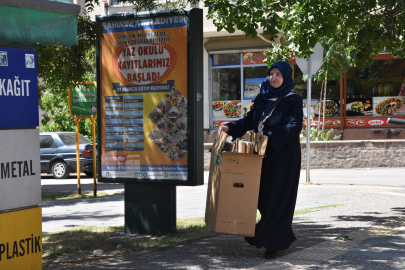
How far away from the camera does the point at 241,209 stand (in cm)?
490

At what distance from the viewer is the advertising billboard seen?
5.97 meters

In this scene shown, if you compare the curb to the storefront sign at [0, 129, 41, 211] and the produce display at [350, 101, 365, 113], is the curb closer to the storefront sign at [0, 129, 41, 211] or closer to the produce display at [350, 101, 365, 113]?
the storefront sign at [0, 129, 41, 211]

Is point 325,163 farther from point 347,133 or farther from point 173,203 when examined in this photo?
point 173,203

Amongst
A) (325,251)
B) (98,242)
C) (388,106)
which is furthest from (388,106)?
(98,242)

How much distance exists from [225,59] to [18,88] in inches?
691

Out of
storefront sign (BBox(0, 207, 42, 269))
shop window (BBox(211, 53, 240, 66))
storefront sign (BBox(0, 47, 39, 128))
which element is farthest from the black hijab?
shop window (BBox(211, 53, 240, 66))

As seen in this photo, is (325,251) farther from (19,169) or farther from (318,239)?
(19,169)

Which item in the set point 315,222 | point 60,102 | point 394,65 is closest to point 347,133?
point 394,65

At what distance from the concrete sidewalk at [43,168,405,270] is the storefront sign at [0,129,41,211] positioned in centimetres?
106

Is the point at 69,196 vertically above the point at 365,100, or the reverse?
the point at 365,100

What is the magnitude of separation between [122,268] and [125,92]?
7.61ft

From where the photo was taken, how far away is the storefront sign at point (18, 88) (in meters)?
3.99

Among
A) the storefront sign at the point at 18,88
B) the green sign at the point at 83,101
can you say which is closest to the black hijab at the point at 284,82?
the storefront sign at the point at 18,88

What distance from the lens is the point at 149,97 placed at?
6.18 meters
